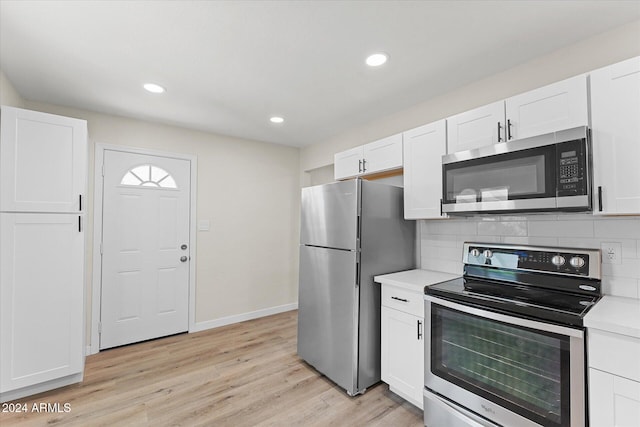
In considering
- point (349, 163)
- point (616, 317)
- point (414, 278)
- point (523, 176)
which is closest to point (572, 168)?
point (523, 176)

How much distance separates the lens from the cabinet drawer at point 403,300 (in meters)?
2.05

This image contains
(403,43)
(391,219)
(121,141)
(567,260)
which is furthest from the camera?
(121,141)

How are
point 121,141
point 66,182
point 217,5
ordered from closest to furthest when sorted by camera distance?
point 217,5 < point 66,182 < point 121,141

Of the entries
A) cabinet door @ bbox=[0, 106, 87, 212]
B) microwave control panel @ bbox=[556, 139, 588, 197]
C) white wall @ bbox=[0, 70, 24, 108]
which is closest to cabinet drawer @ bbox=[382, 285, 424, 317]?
microwave control panel @ bbox=[556, 139, 588, 197]

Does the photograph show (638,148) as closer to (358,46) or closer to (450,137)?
(450,137)

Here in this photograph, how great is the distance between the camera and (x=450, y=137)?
2.18 meters

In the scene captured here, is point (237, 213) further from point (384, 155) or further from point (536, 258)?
point (536, 258)

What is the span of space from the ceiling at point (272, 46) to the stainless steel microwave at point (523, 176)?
73 cm

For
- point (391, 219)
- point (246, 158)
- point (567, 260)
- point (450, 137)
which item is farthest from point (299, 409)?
point (246, 158)

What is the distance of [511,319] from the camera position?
5.06 feet

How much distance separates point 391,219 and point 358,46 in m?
1.36

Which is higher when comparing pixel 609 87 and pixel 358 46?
pixel 358 46

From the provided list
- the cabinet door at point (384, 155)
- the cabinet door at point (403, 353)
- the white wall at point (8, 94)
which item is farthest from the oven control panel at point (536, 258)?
the white wall at point (8, 94)

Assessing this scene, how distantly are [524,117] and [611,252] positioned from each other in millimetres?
945
